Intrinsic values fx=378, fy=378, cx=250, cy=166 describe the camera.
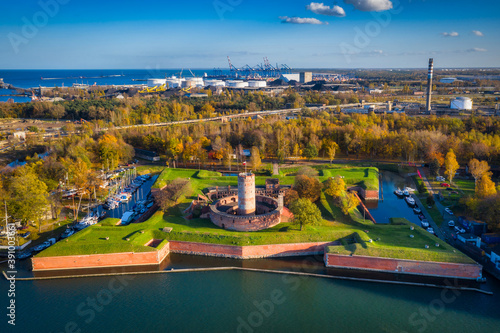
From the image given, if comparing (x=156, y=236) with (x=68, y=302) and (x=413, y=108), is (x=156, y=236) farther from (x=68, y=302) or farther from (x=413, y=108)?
(x=413, y=108)

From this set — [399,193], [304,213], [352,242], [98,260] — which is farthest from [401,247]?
[98,260]

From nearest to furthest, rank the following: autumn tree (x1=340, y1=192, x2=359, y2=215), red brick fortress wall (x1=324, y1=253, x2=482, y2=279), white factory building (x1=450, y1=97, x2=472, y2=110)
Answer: red brick fortress wall (x1=324, y1=253, x2=482, y2=279) → autumn tree (x1=340, y1=192, x2=359, y2=215) → white factory building (x1=450, y1=97, x2=472, y2=110)

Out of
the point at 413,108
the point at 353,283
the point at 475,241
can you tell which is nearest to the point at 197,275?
the point at 353,283

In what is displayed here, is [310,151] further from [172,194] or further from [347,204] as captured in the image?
[172,194]

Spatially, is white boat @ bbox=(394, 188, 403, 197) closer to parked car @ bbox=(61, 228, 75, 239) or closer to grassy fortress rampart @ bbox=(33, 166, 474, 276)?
grassy fortress rampart @ bbox=(33, 166, 474, 276)

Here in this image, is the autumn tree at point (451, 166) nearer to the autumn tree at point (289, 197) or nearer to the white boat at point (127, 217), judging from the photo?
the autumn tree at point (289, 197)

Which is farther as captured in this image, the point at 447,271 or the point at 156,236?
the point at 156,236

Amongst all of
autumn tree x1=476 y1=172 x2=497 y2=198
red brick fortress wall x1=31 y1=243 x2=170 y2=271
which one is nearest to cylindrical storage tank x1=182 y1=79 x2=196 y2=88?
autumn tree x1=476 y1=172 x2=497 y2=198
